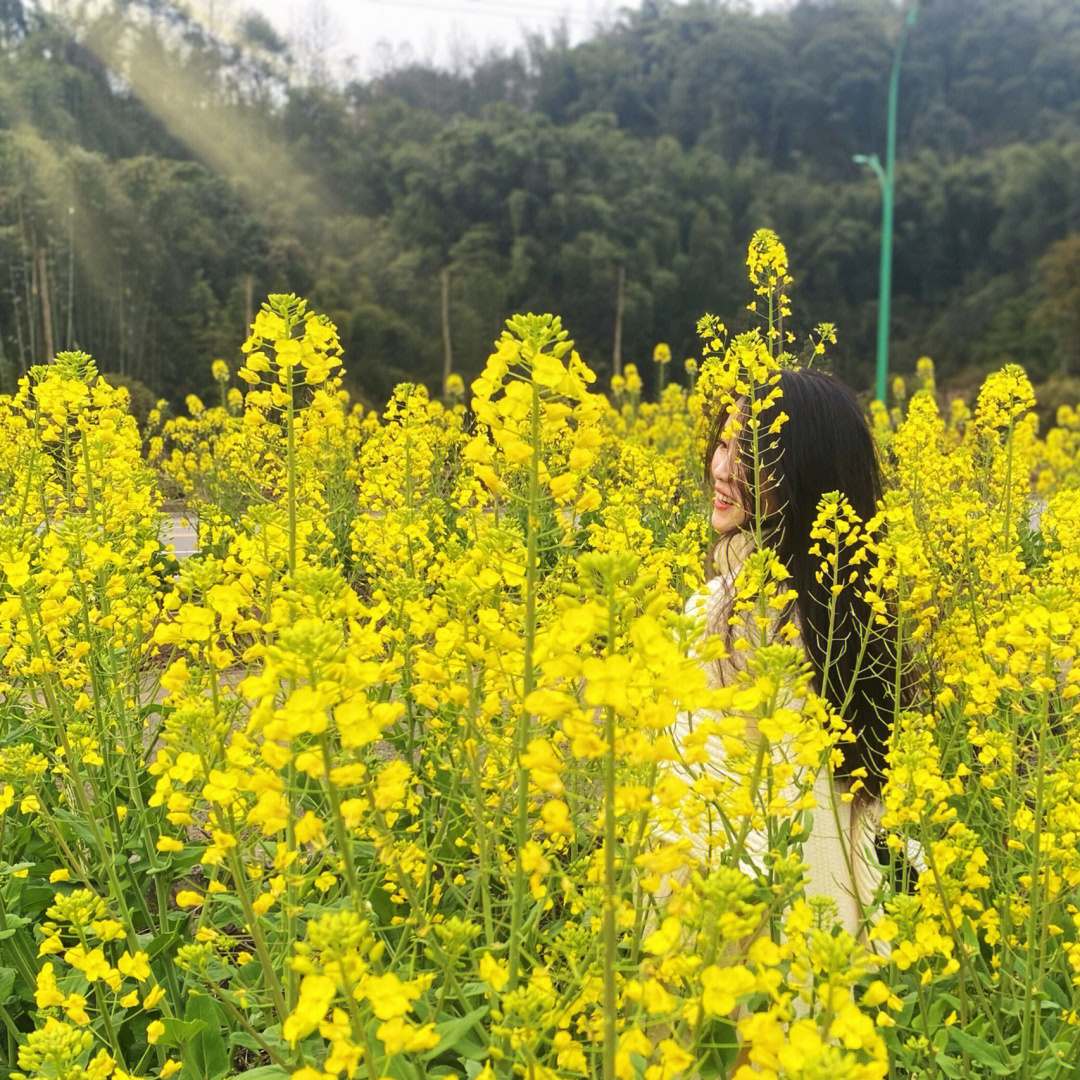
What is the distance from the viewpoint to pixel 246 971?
2.66 meters

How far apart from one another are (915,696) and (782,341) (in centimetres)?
150

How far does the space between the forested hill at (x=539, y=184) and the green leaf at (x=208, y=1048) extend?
18.3 meters

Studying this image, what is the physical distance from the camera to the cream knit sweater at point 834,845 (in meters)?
2.44

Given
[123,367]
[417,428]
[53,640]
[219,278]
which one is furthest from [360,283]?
[53,640]

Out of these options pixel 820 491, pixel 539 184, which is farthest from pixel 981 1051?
pixel 539 184

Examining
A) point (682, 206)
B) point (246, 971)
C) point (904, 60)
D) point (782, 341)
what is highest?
point (904, 60)

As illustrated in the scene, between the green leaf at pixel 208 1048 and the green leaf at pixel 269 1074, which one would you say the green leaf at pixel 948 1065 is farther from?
the green leaf at pixel 208 1048

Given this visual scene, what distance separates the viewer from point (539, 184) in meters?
30.9

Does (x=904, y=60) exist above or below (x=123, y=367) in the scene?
above

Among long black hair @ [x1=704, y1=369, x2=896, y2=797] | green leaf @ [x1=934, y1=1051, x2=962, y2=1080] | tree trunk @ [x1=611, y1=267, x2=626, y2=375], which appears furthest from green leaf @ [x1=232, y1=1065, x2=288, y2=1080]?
tree trunk @ [x1=611, y1=267, x2=626, y2=375]

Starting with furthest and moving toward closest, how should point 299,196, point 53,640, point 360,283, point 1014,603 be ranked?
point 299,196 → point 360,283 → point 53,640 → point 1014,603

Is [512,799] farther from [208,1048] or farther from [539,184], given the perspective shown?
[539,184]

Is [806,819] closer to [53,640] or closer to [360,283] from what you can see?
[53,640]

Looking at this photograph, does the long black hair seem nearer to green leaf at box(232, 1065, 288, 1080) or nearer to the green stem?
the green stem
